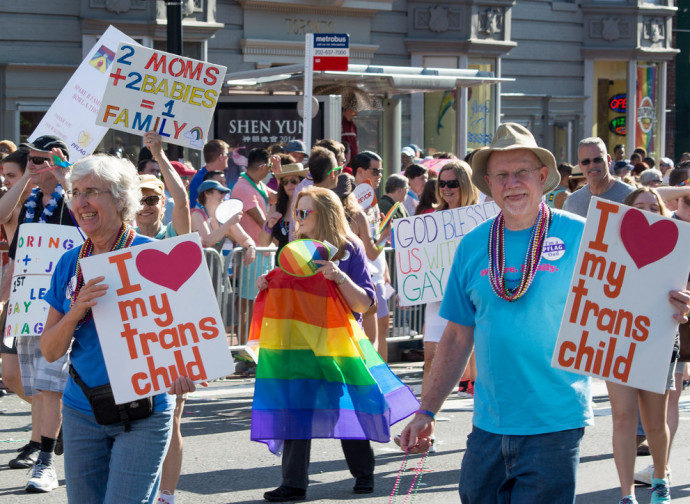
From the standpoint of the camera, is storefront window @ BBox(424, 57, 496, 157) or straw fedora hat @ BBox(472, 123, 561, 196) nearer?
straw fedora hat @ BBox(472, 123, 561, 196)

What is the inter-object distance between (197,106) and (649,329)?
14.9ft

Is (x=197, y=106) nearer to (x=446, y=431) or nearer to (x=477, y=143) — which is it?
(x=446, y=431)

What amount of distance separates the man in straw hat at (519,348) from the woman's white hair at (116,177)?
1.30 meters

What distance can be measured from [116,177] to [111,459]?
106cm

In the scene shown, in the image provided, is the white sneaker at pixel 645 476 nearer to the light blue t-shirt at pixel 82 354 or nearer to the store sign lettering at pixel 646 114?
the light blue t-shirt at pixel 82 354

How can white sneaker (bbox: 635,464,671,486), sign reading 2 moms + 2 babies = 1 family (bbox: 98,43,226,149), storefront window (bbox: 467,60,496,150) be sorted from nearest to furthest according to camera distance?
white sneaker (bbox: 635,464,671,486), sign reading 2 moms + 2 babies = 1 family (bbox: 98,43,226,149), storefront window (bbox: 467,60,496,150)

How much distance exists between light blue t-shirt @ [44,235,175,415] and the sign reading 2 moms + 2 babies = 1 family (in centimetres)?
341

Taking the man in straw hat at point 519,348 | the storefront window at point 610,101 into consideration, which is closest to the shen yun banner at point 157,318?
the man in straw hat at point 519,348

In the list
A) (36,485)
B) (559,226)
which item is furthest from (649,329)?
(36,485)

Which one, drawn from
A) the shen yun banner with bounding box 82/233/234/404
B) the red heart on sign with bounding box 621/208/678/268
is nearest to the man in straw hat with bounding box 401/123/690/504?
the red heart on sign with bounding box 621/208/678/268

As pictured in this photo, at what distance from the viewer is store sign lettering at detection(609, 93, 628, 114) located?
95.3 ft

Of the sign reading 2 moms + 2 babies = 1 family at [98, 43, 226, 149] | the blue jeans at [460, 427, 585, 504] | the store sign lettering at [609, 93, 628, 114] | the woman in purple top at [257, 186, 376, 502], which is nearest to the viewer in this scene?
the blue jeans at [460, 427, 585, 504]

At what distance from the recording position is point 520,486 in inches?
157

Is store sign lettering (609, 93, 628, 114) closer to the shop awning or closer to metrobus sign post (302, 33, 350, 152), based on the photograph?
the shop awning
